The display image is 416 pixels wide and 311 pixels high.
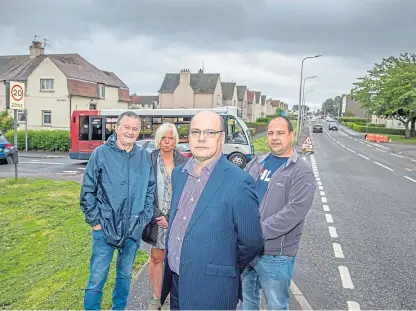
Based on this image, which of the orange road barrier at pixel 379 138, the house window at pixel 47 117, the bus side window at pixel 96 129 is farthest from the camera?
the orange road barrier at pixel 379 138

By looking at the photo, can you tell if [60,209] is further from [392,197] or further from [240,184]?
[392,197]

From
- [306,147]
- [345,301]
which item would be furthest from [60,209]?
[306,147]

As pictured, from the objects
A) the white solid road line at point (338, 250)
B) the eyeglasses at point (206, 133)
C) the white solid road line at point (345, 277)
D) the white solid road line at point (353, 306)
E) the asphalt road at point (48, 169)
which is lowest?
the asphalt road at point (48, 169)

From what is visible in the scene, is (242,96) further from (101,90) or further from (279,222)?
(279,222)

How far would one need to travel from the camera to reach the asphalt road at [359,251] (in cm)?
447

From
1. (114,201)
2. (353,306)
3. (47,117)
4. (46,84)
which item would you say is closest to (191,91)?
(46,84)

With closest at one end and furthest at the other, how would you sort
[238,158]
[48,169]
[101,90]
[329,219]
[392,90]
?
[329,219], [48,169], [238,158], [101,90], [392,90]

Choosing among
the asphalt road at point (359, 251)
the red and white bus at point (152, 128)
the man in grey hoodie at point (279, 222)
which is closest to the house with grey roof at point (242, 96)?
the red and white bus at point (152, 128)

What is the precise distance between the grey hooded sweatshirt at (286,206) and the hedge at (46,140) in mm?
22615

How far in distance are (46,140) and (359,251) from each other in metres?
22.3

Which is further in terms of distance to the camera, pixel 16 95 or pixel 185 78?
pixel 185 78

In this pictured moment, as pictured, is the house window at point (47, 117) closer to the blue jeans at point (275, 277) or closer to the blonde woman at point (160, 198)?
the blonde woman at point (160, 198)

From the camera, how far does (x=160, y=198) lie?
3.94 m

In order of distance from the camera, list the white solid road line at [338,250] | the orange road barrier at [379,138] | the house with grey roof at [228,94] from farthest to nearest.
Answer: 1. the house with grey roof at [228,94]
2. the orange road barrier at [379,138]
3. the white solid road line at [338,250]
